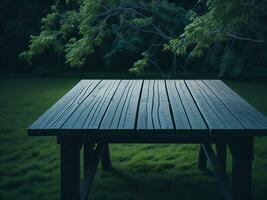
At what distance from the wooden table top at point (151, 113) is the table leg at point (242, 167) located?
0.12m

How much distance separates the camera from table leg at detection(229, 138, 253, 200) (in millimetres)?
2436

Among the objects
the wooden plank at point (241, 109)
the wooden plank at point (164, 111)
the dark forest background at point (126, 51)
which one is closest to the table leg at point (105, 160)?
the wooden plank at point (164, 111)

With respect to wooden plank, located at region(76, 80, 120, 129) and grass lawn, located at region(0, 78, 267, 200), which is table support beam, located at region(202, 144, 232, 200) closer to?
grass lawn, located at region(0, 78, 267, 200)

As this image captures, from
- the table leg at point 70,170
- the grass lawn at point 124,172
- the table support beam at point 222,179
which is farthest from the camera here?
the grass lawn at point 124,172

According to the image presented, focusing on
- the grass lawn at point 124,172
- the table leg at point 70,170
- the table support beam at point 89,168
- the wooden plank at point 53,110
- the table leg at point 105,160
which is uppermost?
the wooden plank at point 53,110

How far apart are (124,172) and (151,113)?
1614 mm

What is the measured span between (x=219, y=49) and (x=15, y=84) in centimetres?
586

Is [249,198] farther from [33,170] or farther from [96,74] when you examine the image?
[96,74]

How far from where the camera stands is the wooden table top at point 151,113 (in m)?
2.33

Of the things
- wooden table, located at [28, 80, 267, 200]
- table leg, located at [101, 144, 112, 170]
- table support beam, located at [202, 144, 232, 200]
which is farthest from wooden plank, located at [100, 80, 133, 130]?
table support beam, located at [202, 144, 232, 200]

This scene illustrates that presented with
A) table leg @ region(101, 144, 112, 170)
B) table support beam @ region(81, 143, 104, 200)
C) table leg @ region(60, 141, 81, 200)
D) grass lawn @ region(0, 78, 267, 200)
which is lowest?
grass lawn @ region(0, 78, 267, 200)

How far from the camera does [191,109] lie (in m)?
2.87

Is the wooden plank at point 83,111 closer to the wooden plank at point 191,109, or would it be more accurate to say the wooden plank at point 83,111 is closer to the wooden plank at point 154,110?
the wooden plank at point 154,110

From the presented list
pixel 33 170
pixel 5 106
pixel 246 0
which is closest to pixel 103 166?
pixel 33 170
